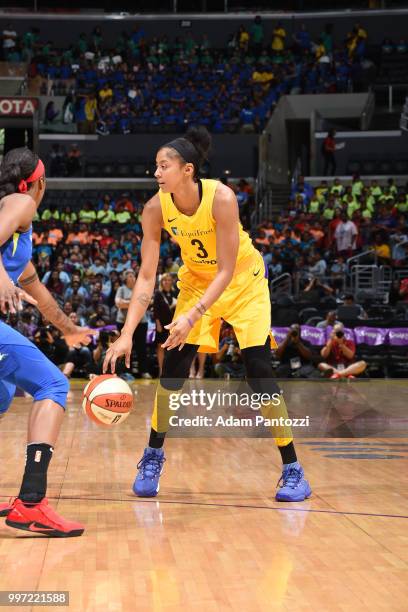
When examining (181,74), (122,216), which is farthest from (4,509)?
(181,74)

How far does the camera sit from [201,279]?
5.70 m

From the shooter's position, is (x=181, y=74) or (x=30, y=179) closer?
(x=30, y=179)

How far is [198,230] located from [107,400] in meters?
1.16

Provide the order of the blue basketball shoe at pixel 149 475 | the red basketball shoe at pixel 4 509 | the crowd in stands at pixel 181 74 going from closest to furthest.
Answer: the red basketball shoe at pixel 4 509 < the blue basketball shoe at pixel 149 475 < the crowd in stands at pixel 181 74

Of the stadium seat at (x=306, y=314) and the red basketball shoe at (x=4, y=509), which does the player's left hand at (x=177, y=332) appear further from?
the stadium seat at (x=306, y=314)

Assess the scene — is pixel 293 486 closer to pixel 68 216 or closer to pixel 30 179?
pixel 30 179

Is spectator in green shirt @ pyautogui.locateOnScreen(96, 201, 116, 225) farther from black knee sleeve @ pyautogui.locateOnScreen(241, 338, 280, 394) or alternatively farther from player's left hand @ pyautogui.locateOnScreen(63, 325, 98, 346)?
player's left hand @ pyautogui.locateOnScreen(63, 325, 98, 346)

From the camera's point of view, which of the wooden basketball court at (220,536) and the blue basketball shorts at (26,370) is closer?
the wooden basketball court at (220,536)

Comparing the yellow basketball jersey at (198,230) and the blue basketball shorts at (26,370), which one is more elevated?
the yellow basketball jersey at (198,230)

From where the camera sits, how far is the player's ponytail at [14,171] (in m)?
4.61

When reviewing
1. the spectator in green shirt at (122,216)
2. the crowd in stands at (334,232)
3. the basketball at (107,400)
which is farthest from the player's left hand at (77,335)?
the spectator in green shirt at (122,216)

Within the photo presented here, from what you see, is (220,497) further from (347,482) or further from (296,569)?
(296,569)

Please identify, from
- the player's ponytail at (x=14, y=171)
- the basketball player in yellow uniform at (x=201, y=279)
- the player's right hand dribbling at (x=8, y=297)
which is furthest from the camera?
the basketball player in yellow uniform at (x=201, y=279)

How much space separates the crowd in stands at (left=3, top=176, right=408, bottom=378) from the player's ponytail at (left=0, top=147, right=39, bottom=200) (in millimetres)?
8639
